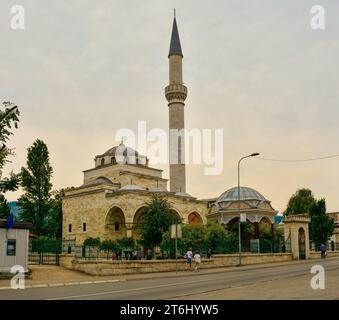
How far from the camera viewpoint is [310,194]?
70.2 metres

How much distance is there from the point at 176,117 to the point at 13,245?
1322 inches

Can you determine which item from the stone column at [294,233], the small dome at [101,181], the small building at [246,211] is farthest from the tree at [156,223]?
the small dome at [101,181]

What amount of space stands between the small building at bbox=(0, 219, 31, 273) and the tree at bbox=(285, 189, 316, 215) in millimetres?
51763

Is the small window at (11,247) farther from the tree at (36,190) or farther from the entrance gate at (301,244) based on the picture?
the tree at (36,190)

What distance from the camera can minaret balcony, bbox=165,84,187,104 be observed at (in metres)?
52.4

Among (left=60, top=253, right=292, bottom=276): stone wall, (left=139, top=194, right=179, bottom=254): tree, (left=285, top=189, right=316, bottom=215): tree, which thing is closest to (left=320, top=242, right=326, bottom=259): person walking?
(left=60, top=253, right=292, bottom=276): stone wall

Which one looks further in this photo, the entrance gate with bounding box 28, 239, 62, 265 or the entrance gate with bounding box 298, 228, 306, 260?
the entrance gate with bounding box 298, 228, 306, 260

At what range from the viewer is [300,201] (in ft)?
226

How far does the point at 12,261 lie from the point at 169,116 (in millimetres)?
34474

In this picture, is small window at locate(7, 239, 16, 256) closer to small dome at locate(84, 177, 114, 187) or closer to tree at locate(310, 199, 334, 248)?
small dome at locate(84, 177, 114, 187)

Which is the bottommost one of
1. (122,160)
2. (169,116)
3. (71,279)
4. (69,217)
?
(71,279)
